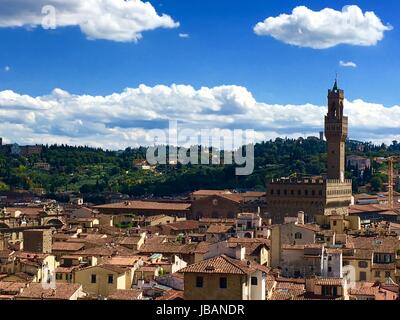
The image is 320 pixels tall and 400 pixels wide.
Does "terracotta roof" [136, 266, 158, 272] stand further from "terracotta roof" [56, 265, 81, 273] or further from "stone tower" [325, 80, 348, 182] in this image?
"stone tower" [325, 80, 348, 182]

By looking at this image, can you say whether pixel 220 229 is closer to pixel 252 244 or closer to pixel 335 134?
pixel 252 244

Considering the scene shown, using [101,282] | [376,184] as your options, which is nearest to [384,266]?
[101,282]

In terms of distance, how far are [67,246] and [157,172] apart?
299 feet

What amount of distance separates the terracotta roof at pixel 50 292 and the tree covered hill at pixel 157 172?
6709 centimetres

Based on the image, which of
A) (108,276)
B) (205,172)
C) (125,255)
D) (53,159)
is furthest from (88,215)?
(53,159)

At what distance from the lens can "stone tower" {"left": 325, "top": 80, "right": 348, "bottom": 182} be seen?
223 ft

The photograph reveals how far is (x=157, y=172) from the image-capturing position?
5000 inches

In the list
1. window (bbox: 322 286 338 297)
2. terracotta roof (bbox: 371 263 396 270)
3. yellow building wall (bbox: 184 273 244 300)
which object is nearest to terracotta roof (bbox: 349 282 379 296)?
window (bbox: 322 286 338 297)

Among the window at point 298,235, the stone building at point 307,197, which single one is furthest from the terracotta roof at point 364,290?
the stone building at point 307,197

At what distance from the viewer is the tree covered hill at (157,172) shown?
9494 centimetres

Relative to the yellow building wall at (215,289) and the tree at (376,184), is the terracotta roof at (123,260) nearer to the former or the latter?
the yellow building wall at (215,289)
